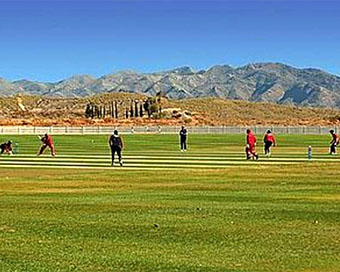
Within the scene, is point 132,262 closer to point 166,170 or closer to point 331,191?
point 331,191

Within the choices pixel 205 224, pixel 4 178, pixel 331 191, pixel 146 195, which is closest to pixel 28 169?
pixel 4 178

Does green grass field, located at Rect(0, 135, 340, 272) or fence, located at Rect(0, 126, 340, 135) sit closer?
green grass field, located at Rect(0, 135, 340, 272)

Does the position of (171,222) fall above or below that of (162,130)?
above

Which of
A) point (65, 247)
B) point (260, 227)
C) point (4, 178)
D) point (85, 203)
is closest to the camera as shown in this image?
point (65, 247)

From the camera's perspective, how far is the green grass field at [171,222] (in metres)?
14.2

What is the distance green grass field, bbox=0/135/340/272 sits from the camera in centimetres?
1416

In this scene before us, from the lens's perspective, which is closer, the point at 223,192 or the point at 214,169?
the point at 223,192

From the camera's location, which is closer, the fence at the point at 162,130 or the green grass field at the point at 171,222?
the green grass field at the point at 171,222

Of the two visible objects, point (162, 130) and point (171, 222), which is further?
point (162, 130)

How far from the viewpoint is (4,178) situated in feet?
110

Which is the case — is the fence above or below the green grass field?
below

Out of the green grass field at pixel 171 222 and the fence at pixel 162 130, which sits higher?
the green grass field at pixel 171 222

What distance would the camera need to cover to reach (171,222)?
1891cm

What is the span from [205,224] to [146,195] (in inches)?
286
